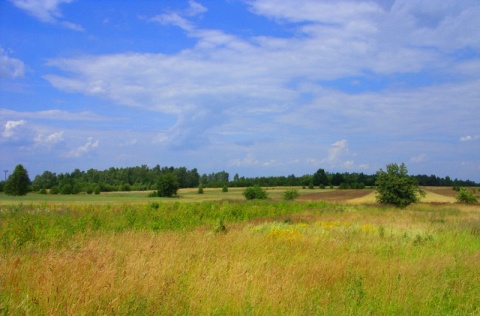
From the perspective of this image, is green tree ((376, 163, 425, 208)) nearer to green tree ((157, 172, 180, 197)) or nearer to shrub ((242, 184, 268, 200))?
shrub ((242, 184, 268, 200))

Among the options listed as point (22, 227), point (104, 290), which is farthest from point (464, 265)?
point (22, 227)

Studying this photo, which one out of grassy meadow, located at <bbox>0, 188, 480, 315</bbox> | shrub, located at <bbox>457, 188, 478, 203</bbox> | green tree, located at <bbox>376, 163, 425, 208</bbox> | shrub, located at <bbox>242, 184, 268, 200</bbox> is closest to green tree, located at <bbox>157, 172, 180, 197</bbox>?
shrub, located at <bbox>242, 184, 268, 200</bbox>

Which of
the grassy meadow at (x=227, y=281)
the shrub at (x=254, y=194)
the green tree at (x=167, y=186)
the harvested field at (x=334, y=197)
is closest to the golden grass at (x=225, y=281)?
the grassy meadow at (x=227, y=281)

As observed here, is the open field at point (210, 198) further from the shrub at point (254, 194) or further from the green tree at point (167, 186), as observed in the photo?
the green tree at point (167, 186)

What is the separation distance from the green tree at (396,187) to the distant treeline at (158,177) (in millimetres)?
44194

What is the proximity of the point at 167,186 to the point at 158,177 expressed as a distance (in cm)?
640

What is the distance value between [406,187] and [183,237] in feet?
141

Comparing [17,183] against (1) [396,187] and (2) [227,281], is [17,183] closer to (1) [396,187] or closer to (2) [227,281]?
(1) [396,187]

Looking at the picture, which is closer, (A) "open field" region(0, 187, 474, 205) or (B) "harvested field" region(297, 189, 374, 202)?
(A) "open field" region(0, 187, 474, 205)

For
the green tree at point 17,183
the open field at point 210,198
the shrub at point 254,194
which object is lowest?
the open field at point 210,198

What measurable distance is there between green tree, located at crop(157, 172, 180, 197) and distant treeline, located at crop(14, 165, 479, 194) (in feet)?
17.6

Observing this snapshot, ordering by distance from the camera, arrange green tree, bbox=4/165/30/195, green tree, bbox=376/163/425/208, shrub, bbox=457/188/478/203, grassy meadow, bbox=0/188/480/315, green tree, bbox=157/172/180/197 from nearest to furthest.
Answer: grassy meadow, bbox=0/188/480/315, green tree, bbox=376/163/425/208, shrub, bbox=457/188/478/203, green tree, bbox=4/165/30/195, green tree, bbox=157/172/180/197

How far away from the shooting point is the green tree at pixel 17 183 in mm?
81250

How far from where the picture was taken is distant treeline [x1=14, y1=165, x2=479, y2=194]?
99.8m
